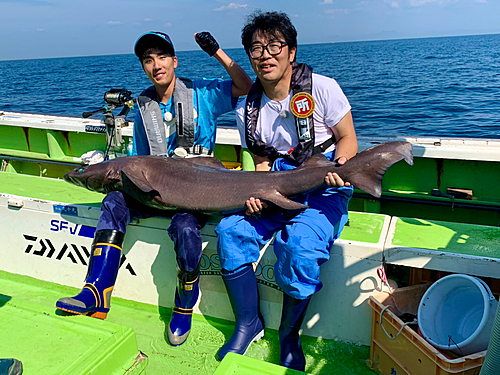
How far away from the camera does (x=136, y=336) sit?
3.71 metres

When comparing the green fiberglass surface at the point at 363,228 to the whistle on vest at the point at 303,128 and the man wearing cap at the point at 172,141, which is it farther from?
the man wearing cap at the point at 172,141

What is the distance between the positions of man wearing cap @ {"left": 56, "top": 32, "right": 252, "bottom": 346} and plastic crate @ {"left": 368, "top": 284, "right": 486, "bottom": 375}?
1.47m

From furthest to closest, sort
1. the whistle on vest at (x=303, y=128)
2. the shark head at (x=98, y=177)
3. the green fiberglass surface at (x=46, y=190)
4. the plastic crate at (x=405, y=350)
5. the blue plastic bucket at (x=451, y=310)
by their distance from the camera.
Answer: the green fiberglass surface at (x=46, y=190) < the shark head at (x=98, y=177) < the whistle on vest at (x=303, y=128) < the blue plastic bucket at (x=451, y=310) < the plastic crate at (x=405, y=350)

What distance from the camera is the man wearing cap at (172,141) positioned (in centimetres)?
338

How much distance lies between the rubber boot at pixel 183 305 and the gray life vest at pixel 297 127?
1.15 metres

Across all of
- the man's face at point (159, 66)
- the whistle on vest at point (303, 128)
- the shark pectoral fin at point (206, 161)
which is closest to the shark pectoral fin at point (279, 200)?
the whistle on vest at point (303, 128)

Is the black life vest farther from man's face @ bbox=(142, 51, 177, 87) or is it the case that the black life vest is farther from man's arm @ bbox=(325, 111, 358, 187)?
man's arm @ bbox=(325, 111, 358, 187)

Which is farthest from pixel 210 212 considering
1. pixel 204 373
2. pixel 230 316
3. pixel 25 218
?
pixel 25 218

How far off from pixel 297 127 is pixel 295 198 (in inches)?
23.3

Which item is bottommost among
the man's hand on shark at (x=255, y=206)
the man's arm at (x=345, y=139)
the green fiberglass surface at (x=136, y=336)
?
the green fiberglass surface at (x=136, y=336)

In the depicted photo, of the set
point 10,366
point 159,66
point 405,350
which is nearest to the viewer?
point 10,366

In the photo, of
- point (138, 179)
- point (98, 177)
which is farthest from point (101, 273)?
point (98, 177)

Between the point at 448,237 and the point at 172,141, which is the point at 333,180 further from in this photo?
the point at 172,141

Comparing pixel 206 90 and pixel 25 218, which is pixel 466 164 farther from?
pixel 25 218
